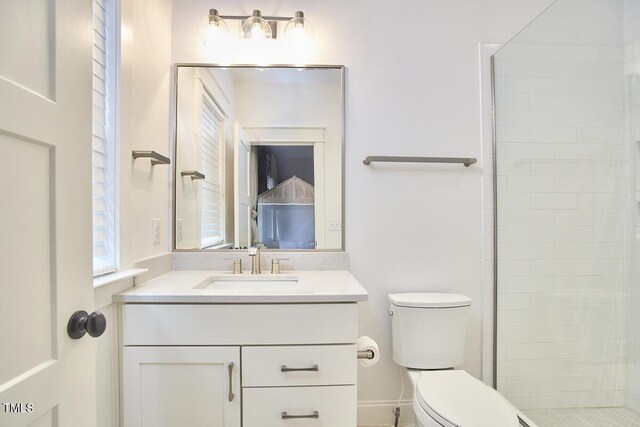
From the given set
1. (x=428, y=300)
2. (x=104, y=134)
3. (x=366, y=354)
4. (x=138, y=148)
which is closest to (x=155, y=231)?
(x=138, y=148)

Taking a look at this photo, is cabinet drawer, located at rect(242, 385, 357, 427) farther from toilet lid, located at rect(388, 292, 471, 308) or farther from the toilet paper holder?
toilet lid, located at rect(388, 292, 471, 308)

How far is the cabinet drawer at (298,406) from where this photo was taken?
1116 mm

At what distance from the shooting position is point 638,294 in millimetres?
1334

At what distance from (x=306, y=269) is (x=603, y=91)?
5.12ft

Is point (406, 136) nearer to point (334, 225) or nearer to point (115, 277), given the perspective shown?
point (334, 225)

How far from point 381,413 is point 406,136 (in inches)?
56.8

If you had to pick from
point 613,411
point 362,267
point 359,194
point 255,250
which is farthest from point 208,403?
point 613,411

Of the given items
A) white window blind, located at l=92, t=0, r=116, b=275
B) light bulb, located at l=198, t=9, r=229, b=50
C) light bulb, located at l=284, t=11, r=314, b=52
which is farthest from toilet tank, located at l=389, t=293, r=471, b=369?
light bulb, located at l=198, t=9, r=229, b=50

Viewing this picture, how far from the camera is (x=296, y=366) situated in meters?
1.12

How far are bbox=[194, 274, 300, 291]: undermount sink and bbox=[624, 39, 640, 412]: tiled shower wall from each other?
1.43 metres

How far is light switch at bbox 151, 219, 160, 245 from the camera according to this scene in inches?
57.1

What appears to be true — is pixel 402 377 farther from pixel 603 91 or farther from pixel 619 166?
pixel 603 91

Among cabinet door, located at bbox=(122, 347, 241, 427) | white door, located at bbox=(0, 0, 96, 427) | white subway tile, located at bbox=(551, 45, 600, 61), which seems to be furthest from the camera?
white subway tile, located at bbox=(551, 45, 600, 61)

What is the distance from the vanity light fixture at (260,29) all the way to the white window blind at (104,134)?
1.66ft
